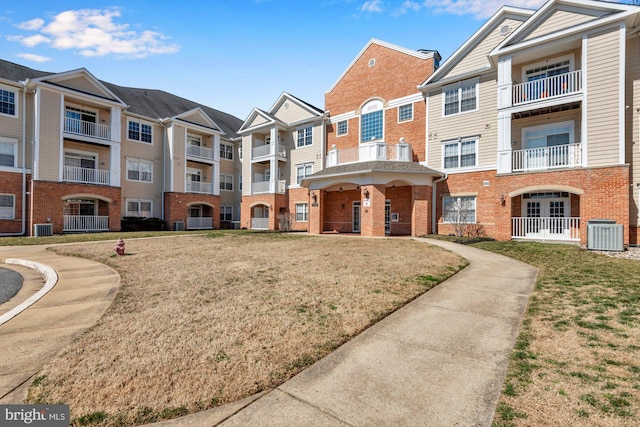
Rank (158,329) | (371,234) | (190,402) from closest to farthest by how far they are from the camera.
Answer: (190,402) < (158,329) < (371,234)

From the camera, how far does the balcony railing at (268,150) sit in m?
27.2

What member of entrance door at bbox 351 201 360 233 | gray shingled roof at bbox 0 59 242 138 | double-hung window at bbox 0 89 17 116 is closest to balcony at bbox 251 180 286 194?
entrance door at bbox 351 201 360 233

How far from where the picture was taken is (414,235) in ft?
61.1

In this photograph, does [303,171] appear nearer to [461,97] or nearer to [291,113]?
[291,113]

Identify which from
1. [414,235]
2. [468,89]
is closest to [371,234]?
[414,235]

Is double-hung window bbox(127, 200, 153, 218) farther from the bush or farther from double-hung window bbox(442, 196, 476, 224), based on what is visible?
double-hung window bbox(442, 196, 476, 224)

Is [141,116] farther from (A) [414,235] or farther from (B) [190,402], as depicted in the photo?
(B) [190,402]

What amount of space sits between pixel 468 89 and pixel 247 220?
2117 cm

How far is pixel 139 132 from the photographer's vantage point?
2627 cm

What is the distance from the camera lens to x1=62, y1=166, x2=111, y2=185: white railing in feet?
70.7

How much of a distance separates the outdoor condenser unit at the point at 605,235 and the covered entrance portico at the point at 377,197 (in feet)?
25.5

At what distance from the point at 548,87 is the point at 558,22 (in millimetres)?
3051

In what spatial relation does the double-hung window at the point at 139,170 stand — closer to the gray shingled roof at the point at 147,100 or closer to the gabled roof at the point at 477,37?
the gray shingled roof at the point at 147,100

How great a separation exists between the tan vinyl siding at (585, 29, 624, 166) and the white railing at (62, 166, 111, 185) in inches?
1217
